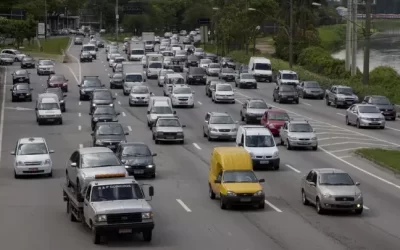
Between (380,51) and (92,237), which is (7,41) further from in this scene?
(92,237)

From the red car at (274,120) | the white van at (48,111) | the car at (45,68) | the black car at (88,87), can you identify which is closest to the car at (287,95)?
the black car at (88,87)

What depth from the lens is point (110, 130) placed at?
1750 inches

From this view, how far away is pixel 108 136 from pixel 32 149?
5617 mm

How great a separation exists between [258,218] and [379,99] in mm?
34670

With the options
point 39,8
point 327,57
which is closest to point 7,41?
point 39,8

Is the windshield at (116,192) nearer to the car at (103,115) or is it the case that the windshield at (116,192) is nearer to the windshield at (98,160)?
the windshield at (98,160)

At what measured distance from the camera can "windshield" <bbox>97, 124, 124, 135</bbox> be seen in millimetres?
44281

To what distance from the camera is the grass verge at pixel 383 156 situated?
41.3m

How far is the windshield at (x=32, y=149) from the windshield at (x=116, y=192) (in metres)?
13.9

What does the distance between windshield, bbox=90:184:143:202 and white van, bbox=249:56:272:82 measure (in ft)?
212

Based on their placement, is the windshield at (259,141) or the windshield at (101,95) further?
the windshield at (101,95)

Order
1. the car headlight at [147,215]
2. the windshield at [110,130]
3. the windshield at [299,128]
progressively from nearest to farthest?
the car headlight at [147,215] < the windshield at [110,130] < the windshield at [299,128]

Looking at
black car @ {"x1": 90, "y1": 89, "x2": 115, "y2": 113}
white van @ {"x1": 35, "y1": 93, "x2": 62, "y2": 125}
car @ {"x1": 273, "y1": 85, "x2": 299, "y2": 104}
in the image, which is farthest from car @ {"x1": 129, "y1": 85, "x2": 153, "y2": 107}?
car @ {"x1": 273, "y1": 85, "x2": 299, "y2": 104}

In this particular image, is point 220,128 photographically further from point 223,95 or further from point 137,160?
point 223,95
